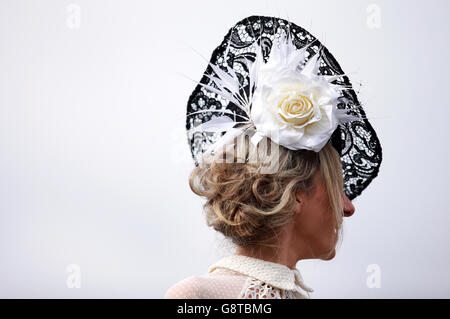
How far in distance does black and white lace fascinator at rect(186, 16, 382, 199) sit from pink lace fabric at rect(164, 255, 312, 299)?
33 cm

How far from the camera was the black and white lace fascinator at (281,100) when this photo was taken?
5.40 feet

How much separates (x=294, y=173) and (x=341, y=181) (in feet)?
0.59

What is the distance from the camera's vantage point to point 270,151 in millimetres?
1636

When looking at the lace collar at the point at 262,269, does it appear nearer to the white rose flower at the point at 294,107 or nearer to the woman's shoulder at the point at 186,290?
the woman's shoulder at the point at 186,290

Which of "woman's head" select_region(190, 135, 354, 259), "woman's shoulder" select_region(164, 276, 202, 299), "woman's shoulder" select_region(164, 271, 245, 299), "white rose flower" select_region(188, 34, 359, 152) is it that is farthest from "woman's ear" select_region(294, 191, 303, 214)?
"woman's shoulder" select_region(164, 276, 202, 299)

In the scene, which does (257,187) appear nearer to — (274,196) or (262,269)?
(274,196)

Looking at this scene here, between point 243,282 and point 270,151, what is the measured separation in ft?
1.17

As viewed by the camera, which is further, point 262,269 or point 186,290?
point 262,269

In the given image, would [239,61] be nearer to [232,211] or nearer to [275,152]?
[275,152]

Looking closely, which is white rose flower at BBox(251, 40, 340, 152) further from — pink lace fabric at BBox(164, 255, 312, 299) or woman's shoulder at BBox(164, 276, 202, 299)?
woman's shoulder at BBox(164, 276, 202, 299)

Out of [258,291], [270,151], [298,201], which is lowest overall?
[258,291]

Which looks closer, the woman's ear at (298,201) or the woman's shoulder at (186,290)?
the woman's shoulder at (186,290)

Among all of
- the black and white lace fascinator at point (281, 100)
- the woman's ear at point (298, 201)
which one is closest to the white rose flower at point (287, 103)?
the black and white lace fascinator at point (281, 100)

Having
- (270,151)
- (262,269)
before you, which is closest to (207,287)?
(262,269)
